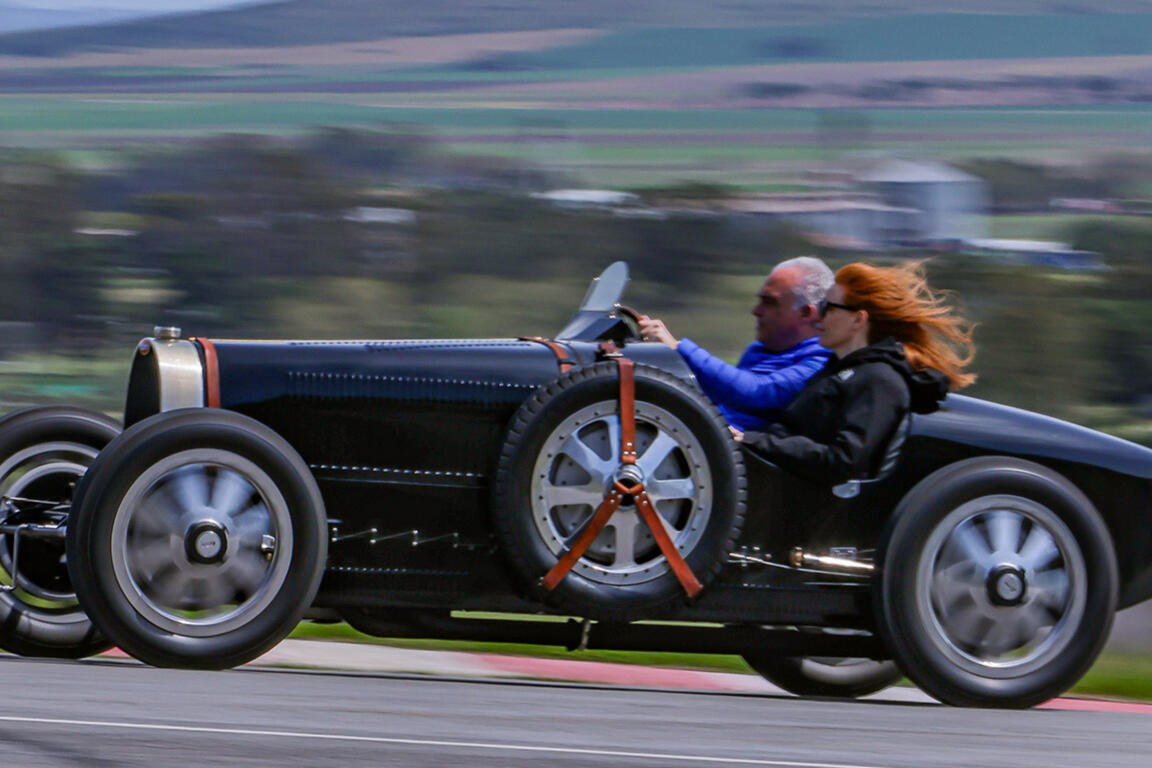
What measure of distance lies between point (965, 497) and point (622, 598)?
3.70 feet

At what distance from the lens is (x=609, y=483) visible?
4.86m

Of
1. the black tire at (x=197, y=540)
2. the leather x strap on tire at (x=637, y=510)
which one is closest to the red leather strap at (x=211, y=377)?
the black tire at (x=197, y=540)

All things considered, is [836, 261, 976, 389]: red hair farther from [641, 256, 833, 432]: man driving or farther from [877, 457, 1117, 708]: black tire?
[877, 457, 1117, 708]: black tire

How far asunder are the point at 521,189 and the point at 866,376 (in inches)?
1868

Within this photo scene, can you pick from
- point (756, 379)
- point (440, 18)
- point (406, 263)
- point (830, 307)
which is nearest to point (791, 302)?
point (830, 307)

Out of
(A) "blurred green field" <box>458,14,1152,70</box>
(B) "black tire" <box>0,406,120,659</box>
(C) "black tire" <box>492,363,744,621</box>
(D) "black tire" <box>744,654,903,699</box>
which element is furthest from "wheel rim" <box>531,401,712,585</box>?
(A) "blurred green field" <box>458,14,1152,70</box>

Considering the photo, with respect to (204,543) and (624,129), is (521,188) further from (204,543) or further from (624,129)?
(204,543)

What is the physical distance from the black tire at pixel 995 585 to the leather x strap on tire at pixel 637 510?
65 centimetres

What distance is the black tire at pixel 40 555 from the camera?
18.0 feet

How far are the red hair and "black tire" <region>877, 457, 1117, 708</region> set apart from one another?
1.31 feet

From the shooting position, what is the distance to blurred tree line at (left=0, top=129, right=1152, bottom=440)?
42156mm

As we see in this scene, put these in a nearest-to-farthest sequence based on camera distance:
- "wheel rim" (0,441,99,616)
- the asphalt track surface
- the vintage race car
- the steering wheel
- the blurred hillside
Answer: the asphalt track surface → the vintage race car → the steering wheel → "wheel rim" (0,441,99,616) → the blurred hillside

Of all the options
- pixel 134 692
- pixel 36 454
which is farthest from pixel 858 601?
pixel 36 454

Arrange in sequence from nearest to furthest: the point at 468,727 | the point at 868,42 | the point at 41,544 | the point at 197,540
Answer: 1. the point at 468,727
2. the point at 197,540
3. the point at 41,544
4. the point at 868,42
